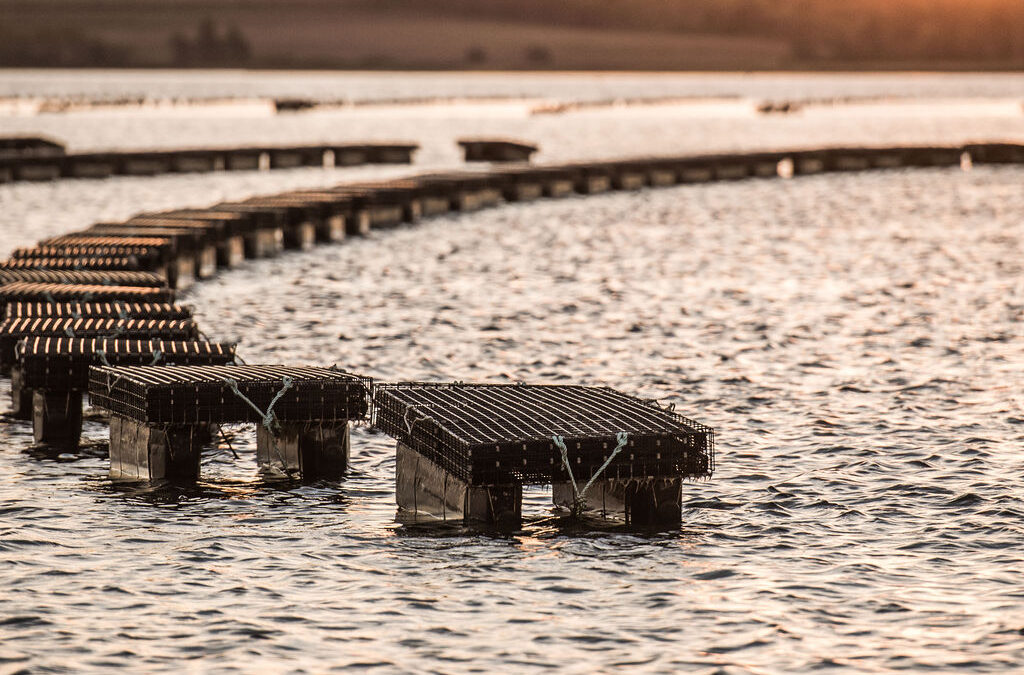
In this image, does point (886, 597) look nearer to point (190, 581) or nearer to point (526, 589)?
point (526, 589)

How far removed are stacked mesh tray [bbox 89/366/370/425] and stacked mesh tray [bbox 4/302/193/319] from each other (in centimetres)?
680

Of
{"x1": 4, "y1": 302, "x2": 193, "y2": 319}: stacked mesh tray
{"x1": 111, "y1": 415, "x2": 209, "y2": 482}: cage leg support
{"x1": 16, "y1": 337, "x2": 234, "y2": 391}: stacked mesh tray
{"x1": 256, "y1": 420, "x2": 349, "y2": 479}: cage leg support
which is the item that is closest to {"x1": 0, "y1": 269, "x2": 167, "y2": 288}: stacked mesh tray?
{"x1": 4, "y1": 302, "x2": 193, "y2": 319}: stacked mesh tray

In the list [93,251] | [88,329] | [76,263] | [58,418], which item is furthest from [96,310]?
[93,251]

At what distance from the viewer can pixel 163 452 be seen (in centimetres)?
2578

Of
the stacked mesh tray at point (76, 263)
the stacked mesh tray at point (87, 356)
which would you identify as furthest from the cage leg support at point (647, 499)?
the stacked mesh tray at point (76, 263)

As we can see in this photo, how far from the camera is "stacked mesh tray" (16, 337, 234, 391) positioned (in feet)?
93.3

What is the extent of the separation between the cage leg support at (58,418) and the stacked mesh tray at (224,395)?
90.7 inches

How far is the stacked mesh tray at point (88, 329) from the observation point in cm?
3089

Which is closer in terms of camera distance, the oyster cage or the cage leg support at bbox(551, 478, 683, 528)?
the cage leg support at bbox(551, 478, 683, 528)

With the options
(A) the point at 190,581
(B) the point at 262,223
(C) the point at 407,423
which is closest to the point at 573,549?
(C) the point at 407,423

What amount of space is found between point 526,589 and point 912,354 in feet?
70.4

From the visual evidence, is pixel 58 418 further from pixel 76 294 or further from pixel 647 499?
pixel 647 499

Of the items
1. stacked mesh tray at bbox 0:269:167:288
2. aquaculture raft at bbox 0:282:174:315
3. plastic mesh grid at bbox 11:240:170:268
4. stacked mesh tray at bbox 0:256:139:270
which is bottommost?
aquaculture raft at bbox 0:282:174:315

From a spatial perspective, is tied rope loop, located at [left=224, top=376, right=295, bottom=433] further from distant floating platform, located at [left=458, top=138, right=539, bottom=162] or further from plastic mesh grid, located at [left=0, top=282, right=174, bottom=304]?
distant floating platform, located at [left=458, top=138, right=539, bottom=162]
